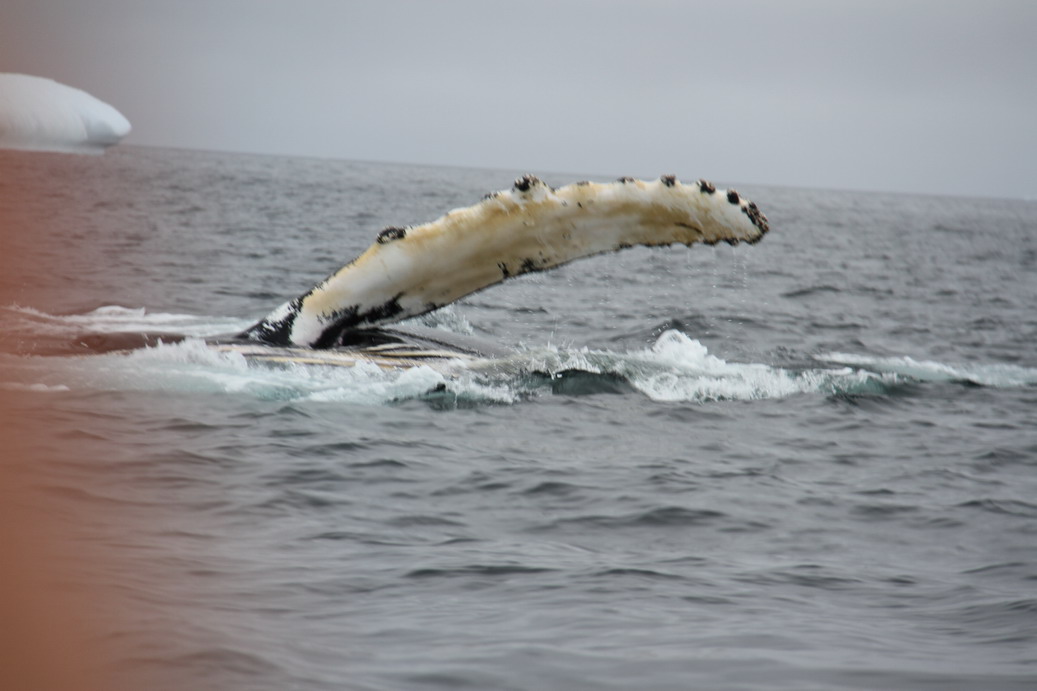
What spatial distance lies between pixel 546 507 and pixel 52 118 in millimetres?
70737

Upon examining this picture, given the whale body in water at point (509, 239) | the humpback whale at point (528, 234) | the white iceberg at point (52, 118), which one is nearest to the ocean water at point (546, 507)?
the whale body in water at point (509, 239)

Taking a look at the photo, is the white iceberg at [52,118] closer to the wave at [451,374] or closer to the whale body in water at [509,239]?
the wave at [451,374]

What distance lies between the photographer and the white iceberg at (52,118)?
63.1 metres

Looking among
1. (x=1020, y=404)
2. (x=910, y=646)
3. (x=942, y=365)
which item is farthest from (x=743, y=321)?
(x=910, y=646)

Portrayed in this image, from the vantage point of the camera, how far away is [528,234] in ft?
32.1

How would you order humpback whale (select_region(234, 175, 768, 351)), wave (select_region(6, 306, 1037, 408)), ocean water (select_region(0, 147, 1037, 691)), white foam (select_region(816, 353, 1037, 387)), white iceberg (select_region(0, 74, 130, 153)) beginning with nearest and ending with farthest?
ocean water (select_region(0, 147, 1037, 691)) < humpback whale (select_region(234, 175, 768, 351)) < wave (select_region(6, 306, 1037, 408)) < white foam (select_region(816, 353, 1037, 387)) < white iceberg (select_region(0, 74, 130, 153))

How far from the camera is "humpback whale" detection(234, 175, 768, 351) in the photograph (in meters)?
9.56

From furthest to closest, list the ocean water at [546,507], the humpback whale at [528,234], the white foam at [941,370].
Answer: the white foam at [941,370] < the humpback whale at [528,234] < the ocean water at [546,507]

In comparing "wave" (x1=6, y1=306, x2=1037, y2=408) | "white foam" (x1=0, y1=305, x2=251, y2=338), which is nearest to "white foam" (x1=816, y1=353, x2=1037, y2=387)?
"wave" (x1=6, y1=306, x2=1037, y2=408)

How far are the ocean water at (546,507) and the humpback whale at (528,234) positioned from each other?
91cm

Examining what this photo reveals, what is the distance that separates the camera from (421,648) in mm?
4801

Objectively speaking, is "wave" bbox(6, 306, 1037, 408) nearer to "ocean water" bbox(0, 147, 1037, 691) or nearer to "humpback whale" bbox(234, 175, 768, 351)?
"ocean water" bbox(0, 147, 1037, 691)

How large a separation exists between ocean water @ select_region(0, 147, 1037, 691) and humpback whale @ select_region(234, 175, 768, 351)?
91 centimetres

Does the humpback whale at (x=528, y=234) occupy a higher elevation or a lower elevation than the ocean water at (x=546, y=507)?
higher
